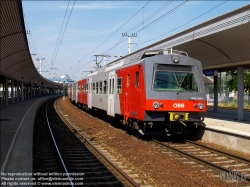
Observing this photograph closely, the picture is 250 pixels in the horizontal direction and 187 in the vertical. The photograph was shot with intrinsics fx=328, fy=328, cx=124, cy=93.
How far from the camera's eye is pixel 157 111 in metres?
10.8

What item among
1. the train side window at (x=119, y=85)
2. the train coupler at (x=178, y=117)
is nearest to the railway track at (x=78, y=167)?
the train coupler at (x=178, y=117)

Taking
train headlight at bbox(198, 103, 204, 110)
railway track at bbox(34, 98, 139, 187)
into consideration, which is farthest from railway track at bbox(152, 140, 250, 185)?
railway track at bbox(34, 98, 139, 187)

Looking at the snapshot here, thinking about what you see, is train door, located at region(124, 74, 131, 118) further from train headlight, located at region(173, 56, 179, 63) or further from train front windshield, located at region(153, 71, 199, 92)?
train headlight, located at region(173, 56, 179, 63)

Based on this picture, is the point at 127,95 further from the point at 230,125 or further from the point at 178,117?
the point at 230,125

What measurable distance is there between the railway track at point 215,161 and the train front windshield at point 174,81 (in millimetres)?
1892

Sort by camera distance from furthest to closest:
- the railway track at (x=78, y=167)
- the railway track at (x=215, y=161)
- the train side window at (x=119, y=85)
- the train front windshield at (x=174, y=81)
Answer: the train side window at (x=119, y=85)
the train front windshield at (x=174, y=81)
the railway track at (x=215, y=161)
the railway track at (x=78, y=167)

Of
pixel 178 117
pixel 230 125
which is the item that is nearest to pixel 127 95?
pixel 178 117

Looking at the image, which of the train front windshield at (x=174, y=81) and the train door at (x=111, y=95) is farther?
the train door at (x=111, y=95)

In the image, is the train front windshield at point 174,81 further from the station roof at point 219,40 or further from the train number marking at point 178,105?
the station roof at point 219,40

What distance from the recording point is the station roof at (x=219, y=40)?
11.6 metres

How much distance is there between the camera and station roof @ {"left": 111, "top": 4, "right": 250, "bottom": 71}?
11609 mm

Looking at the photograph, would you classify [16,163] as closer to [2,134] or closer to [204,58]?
[2,134]

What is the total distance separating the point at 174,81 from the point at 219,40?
4108 millimetres

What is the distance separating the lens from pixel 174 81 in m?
11.2
